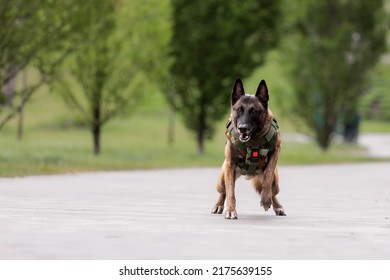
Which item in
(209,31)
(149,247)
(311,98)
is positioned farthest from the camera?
(311,98)

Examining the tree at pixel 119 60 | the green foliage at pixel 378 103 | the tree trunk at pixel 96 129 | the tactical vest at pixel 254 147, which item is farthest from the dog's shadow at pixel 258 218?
the green foliage at pixel 378 103

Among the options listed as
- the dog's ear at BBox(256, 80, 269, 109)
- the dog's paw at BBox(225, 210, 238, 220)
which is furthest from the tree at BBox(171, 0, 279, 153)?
the dog's ear at BBox(256, 80, 269, 109)

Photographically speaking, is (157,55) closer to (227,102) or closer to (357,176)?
(227,102)

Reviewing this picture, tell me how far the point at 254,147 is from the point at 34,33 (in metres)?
17.1

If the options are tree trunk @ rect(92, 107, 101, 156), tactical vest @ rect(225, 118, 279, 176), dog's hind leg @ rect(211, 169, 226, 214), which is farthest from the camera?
tree trunk @ rect(92, 107, 101, 156)

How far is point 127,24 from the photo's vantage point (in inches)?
1407

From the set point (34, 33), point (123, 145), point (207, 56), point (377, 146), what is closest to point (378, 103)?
point (377, 146)

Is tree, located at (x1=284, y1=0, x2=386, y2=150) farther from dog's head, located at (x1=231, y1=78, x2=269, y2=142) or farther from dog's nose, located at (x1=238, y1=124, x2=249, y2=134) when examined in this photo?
dog's nose, located at (x1=238, y1=124, x2=249, y2=134)

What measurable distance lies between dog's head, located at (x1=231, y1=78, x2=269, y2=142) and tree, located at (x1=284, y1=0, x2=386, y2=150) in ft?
101

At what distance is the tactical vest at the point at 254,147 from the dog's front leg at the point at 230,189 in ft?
0.45

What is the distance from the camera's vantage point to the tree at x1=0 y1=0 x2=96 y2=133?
92.1 feet

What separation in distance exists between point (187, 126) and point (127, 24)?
6040mm

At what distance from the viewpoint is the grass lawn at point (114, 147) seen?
2914cm
